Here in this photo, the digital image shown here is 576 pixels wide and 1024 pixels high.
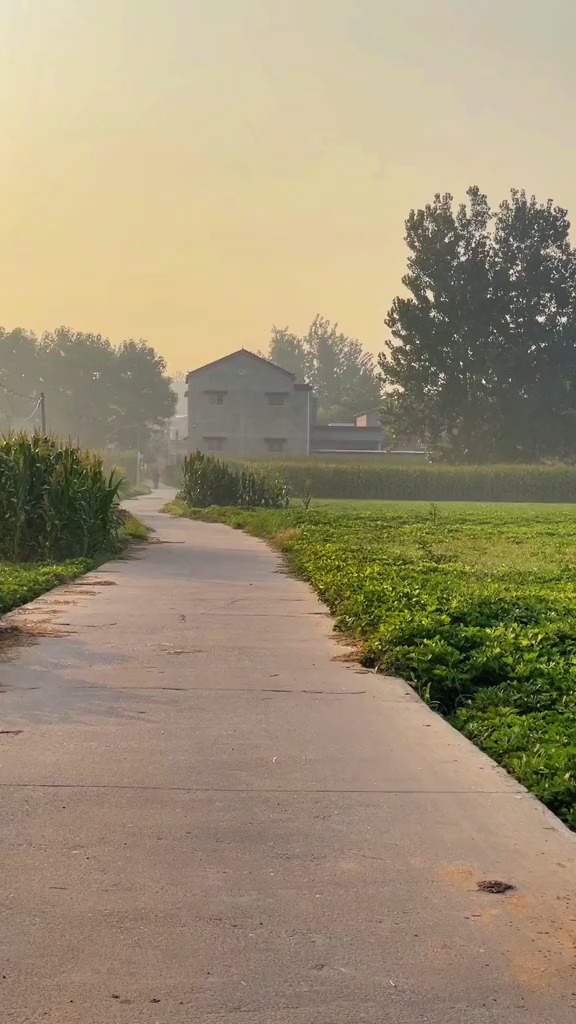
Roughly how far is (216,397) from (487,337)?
64.7 ft

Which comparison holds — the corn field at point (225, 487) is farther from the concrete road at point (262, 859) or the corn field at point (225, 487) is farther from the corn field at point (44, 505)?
the concrete road at point (262, 859)

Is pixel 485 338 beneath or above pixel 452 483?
above

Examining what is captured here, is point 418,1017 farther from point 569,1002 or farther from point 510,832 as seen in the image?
point 510,832

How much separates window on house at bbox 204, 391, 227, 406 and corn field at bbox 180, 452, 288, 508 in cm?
3829

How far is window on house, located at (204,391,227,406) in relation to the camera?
78.4 metres

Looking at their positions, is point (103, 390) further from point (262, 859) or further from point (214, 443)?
point (262, 859)

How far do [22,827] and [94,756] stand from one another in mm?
1186

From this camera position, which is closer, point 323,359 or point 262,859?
point 262,859

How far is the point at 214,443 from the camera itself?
3103 inches

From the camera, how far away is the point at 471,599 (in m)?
11.4

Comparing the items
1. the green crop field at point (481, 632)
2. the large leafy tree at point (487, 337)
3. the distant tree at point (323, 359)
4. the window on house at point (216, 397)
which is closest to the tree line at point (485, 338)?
the large leafy tree at point (487, 337)

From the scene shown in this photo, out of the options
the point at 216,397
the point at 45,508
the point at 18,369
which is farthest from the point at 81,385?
the point at 45,508

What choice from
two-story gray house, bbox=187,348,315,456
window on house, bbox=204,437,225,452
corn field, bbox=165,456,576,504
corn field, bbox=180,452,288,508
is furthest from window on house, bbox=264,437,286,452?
corn field, bbox=180,452,288,508

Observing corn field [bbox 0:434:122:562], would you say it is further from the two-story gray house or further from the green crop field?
the two-story gray house
